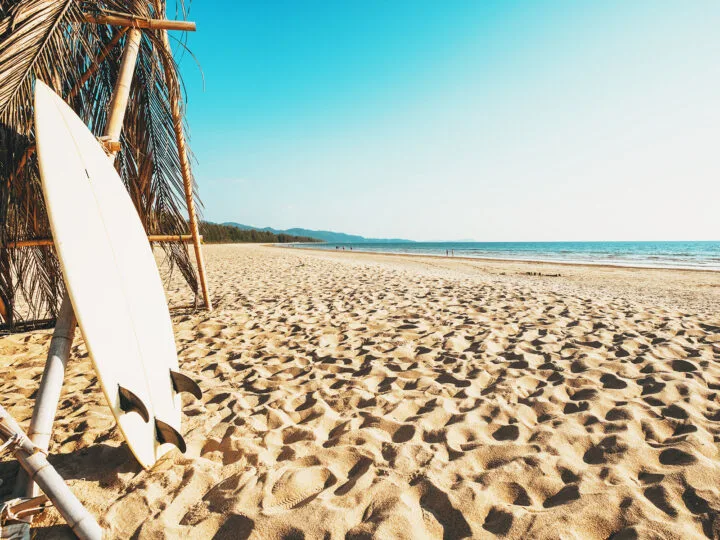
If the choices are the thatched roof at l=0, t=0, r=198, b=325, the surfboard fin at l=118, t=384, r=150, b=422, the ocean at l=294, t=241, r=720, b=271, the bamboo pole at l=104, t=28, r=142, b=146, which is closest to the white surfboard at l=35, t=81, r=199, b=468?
the surfboard fin at l=118, t=384, r=150, b=422

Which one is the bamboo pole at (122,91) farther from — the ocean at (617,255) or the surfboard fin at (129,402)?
the ocean at (617,255)

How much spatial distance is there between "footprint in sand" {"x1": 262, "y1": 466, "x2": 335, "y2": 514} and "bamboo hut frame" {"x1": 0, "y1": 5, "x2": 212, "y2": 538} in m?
0.70

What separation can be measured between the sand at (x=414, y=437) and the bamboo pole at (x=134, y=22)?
2.98 meters

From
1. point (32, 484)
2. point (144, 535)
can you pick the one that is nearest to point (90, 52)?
point (32, 484)

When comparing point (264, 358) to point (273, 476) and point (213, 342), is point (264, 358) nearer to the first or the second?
point (213, 342)

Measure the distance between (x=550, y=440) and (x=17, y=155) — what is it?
3834 millimetres

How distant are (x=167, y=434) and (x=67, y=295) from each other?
926 mm

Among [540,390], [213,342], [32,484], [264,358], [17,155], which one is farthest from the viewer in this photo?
[213,342]

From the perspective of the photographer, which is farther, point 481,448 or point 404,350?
point 404,350

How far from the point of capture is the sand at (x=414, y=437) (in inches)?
63.7

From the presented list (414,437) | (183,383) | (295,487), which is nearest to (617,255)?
(414,437)

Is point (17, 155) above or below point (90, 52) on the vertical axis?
below

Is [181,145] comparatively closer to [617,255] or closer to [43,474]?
[43,474]

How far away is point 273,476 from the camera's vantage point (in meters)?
1.91
